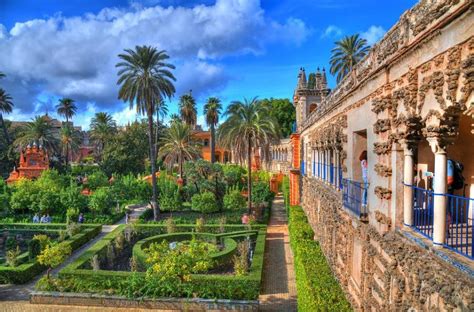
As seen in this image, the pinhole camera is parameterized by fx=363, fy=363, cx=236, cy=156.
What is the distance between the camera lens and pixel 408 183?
6.41 meters

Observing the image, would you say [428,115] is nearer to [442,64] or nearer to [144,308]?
[442,64]

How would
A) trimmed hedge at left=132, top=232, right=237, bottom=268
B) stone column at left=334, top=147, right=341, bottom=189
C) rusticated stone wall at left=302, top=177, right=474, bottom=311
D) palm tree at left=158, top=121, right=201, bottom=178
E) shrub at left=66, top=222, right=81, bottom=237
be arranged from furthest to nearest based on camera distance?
1. palm tree at left=158, top=121, right=201, bottom=178
2. shrub at left=66, top=222, right=81, bottom=237
3. trimmed hedge at left=132, top=232, right=237, bottom=268
4. stone column at left=334, top=147, right=341, bottom=189
5. rusticated stone wall at left=302, top=177, right=474, bottom=311

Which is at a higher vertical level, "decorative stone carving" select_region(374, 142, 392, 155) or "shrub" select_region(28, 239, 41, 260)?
"decorative stone carving" select_region(374, 142, 392, 155)

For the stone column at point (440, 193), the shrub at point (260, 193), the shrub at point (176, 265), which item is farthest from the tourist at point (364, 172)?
the shrub at point (260, 193)

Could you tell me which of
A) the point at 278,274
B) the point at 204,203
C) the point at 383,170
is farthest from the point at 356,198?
the point at 204,203

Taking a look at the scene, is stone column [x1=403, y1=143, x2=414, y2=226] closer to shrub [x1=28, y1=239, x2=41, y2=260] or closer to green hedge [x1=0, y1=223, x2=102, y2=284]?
green hedge [x1=0, y1=223, x2=102, y2=284]

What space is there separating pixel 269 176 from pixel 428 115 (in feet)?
129

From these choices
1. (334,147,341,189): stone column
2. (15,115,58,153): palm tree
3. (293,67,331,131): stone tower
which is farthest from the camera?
(15,115,58,153): palm tree

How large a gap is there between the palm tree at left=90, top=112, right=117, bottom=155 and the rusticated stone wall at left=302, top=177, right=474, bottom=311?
47.5 metres

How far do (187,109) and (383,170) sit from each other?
49.3 metres

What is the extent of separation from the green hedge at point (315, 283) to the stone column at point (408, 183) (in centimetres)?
377

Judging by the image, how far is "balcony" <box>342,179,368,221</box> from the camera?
8.67 m

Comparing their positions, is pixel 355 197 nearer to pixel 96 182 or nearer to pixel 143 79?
pixel 143 79

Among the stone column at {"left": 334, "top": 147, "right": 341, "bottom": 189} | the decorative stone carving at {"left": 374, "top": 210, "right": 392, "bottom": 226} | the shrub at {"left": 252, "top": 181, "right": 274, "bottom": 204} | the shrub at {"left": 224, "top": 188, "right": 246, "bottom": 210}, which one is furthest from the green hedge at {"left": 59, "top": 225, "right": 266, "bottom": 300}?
the shrub at {"left": 252, "top": 181, "right": 274, "bottom": 204}
